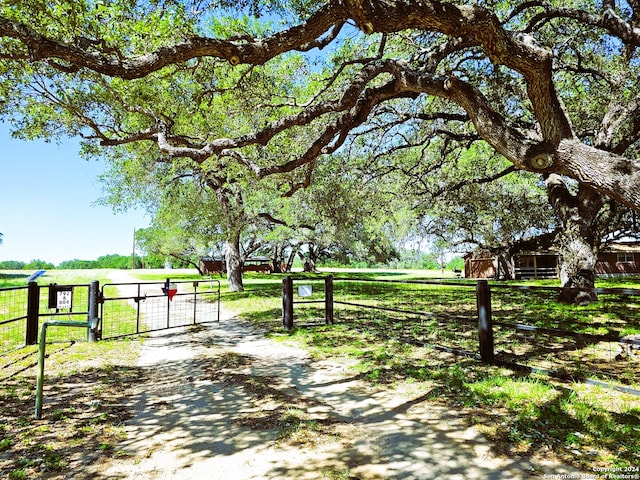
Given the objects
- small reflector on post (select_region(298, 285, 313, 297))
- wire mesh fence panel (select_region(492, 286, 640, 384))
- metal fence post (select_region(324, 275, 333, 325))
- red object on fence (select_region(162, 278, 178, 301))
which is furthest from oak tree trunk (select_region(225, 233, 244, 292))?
wire mesh fence panel (select_region(492, 286, 640, 384))

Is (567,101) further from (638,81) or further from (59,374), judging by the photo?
(59,374)

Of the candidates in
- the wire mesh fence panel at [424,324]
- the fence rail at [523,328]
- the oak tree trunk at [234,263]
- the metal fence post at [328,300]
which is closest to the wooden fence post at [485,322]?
the fence rail at [523,328]

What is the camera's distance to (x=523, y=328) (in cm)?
502

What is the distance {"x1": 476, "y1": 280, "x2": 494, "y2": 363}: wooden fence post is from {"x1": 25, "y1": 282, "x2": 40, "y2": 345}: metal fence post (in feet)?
24.2

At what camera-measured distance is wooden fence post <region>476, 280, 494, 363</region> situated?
5379 mm

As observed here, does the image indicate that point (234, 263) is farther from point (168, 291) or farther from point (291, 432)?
point (291, 432)

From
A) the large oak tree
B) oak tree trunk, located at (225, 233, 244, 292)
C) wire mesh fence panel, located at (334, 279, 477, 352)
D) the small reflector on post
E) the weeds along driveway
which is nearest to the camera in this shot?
the weeds along driveway

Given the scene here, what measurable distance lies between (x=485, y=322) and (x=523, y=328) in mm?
483

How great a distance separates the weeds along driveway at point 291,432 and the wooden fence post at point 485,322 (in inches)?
59.6

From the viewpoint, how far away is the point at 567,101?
1065 centimetres

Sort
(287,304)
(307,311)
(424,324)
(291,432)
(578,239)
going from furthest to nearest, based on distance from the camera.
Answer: (307,311) < (578,239) < (424,324) < (287,304) < (291,432)

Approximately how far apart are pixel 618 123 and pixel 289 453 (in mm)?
10702

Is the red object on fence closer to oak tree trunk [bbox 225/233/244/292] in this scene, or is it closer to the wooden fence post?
the wooden fence post

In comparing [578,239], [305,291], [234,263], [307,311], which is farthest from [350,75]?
[234,263]
